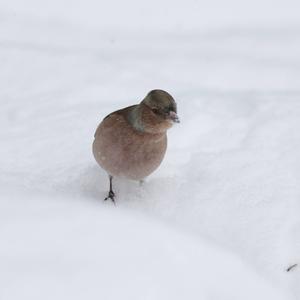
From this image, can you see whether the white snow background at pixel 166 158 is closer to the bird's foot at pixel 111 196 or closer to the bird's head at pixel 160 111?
the bird's foot at pixel 111 196

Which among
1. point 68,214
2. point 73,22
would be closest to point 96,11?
point 73,22

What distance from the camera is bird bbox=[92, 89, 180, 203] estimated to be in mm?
3988

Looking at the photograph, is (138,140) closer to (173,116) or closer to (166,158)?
(173,116)

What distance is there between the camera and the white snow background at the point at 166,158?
3115mm

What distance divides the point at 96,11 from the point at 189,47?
1.28 metres

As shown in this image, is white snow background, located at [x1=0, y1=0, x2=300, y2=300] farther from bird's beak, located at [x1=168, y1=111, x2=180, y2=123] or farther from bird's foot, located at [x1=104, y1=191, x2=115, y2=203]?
bird's beak, located at [x1=168, y1=111, x2=180, y2=123]

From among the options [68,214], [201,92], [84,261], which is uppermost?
[201,92]

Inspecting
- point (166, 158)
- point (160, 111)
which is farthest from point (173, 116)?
point (166, 158)

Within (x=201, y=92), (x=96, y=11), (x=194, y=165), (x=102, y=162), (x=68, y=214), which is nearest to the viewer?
(x=68, y=214)

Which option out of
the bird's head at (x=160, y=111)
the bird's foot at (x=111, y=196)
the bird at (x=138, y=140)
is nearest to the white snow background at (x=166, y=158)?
the bird's foot at (x=111, y=196)

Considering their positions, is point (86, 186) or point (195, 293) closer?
point (195, 293)

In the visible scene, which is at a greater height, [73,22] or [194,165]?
[73,22]

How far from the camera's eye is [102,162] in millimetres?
4109

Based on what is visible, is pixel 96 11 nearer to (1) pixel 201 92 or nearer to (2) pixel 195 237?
(1) pixel 201 92
